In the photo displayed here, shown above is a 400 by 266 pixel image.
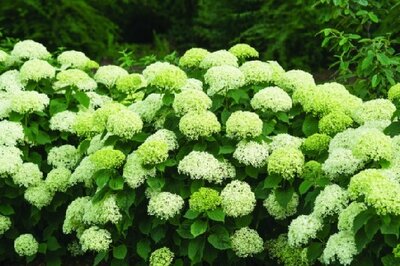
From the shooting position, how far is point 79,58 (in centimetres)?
576

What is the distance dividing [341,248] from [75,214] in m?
1.91

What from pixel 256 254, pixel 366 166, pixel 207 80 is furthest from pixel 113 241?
pixel 366 166

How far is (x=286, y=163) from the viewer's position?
410 centimetres

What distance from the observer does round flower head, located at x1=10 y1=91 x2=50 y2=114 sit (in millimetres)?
5000

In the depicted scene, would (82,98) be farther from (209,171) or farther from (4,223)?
(209,171)

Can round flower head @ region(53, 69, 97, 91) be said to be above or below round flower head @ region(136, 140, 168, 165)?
below

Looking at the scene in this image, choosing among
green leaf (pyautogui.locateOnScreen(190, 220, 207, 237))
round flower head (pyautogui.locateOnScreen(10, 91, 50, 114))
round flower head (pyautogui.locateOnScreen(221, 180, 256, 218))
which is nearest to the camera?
green leaf (pyautogui.locateOnScreen(190, 220, 207, 237))

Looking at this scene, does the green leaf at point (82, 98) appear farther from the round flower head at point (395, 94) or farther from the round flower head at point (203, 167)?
the round flower head at point (395, 94)

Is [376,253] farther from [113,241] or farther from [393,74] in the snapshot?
[393,74]

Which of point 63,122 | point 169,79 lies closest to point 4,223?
point 63,122

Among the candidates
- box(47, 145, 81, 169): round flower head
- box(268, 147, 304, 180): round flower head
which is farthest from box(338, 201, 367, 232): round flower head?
box(47, 145, 81, 169): round flower head

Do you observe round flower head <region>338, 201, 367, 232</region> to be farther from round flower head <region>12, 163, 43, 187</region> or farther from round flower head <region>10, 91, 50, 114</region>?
round flower head <region>10, 91, 50, 114</region>

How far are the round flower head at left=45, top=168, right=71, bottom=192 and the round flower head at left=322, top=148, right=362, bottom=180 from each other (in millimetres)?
1892

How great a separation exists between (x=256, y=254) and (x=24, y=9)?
681cm
